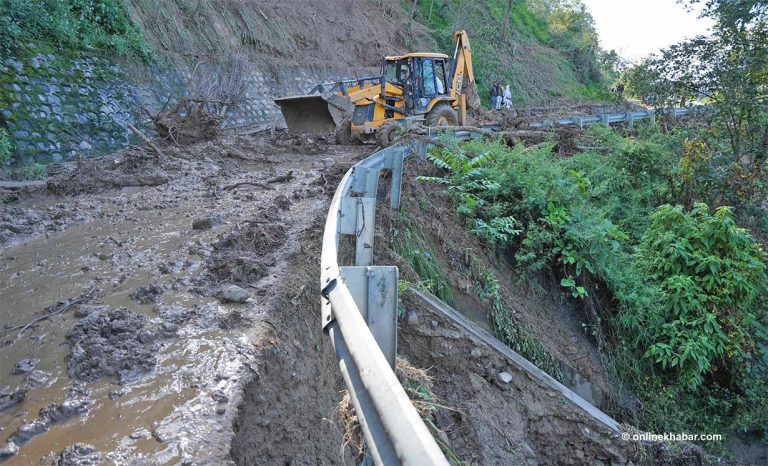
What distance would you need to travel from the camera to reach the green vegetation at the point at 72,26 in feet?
39.8

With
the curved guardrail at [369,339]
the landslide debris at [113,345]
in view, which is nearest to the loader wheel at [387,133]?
the curved guardrail at [369,339]

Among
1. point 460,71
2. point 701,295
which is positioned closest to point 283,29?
point 460,71

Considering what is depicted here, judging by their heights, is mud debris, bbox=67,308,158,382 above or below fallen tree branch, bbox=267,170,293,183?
below

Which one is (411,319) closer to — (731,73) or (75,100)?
(731,73)

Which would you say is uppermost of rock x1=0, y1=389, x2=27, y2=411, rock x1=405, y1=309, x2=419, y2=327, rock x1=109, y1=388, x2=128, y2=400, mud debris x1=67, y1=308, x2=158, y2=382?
mud debris x1=67, y1=308, x2=158, y2=382

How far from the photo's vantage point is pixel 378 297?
2545 millimetres

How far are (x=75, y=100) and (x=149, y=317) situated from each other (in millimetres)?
11167

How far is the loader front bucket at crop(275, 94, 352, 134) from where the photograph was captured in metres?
13.5

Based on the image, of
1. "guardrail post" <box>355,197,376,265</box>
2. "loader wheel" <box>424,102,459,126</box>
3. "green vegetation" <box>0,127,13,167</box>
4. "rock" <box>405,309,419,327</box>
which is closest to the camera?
"guardrail post" <box>355,197,376,265</box>

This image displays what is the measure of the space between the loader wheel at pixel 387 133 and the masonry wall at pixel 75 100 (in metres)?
5.34

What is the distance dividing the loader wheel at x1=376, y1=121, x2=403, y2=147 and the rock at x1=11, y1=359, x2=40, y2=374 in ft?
29.4

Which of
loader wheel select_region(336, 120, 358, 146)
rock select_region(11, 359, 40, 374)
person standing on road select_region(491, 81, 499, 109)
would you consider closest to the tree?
loader wheel select_region(336, 120, 358, 146)

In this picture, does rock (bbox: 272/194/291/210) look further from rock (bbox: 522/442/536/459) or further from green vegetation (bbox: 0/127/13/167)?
green vegetation (bbox: 0/127/13/167)

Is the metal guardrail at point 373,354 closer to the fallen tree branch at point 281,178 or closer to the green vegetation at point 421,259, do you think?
the green vegetation at point 421,259
